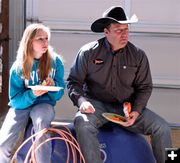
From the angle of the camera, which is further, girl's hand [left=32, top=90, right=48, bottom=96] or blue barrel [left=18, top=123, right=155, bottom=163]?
blue barrel [left=18, top=123, right=155, bottom=163]

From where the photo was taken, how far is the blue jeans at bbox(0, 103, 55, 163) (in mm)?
3268

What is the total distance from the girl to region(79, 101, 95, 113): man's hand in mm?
214

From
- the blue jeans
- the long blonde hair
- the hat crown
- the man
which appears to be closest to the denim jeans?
the man

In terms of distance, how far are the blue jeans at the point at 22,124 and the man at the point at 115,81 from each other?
237mm

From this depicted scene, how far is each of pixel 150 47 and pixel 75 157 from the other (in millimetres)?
2509

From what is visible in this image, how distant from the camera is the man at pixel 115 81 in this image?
11.1 ft

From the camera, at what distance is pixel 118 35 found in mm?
3445

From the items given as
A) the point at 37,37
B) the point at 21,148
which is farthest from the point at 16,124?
the point at 37,37

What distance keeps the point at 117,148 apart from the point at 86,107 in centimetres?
38

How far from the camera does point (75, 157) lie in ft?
11.0

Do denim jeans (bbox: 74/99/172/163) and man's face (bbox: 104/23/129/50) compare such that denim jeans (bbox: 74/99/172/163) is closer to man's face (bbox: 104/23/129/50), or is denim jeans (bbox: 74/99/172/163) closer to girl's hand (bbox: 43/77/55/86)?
girl's hand (bbox: 43/77/55/86)

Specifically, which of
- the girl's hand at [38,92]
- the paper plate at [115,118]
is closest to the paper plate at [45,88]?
the girl's hand at [38,92]

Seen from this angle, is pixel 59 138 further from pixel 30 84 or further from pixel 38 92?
pixel 30 84

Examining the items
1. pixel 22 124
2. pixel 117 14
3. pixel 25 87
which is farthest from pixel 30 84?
pixel 117 14
